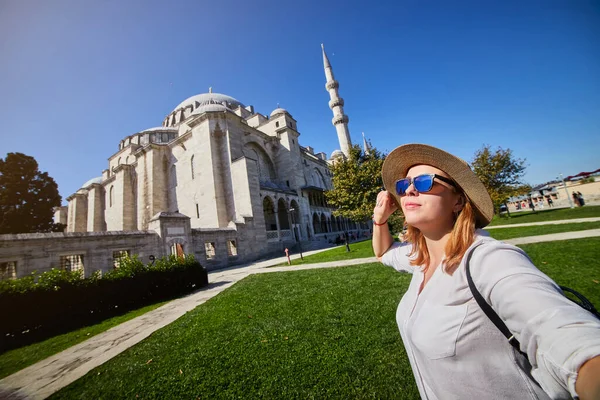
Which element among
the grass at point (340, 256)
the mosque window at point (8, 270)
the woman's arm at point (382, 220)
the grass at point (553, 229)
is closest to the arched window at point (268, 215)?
the grass at point (340, 256)

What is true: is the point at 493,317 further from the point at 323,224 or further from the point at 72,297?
the point at 323,224

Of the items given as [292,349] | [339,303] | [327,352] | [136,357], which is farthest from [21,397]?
[339,303]

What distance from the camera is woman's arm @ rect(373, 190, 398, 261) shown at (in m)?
2.12

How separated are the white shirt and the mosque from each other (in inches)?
570

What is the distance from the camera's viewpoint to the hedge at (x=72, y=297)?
587 centimetres

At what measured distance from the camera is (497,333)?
985 mm

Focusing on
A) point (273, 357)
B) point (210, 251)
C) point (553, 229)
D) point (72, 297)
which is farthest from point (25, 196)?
point (553, 229)

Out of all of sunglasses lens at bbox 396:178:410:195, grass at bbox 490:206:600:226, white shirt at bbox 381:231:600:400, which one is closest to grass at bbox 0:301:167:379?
white shirt at bbox 381:231:600:400

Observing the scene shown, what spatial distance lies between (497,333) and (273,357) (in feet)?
9.94

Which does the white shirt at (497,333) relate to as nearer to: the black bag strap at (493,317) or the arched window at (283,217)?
the black bag strap at (493,317)

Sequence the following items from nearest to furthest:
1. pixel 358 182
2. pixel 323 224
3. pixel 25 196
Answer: pixel 358 182 → pixel 25 196 → pixel 323 224

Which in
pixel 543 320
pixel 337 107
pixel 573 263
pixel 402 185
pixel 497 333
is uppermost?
pixel 337 107

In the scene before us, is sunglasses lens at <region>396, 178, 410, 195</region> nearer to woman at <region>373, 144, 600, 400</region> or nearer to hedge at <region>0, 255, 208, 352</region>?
woman at <region>373, 144, 600, 400</region>

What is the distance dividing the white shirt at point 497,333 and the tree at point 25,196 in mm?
39161
